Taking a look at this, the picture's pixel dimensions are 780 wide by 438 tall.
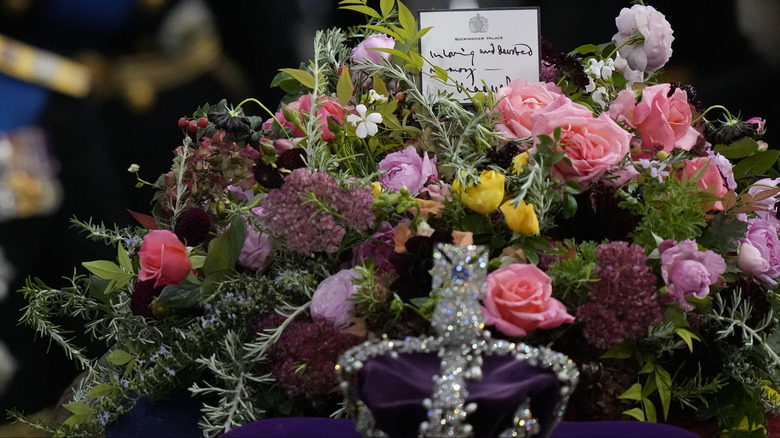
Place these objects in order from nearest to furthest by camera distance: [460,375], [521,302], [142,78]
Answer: [460,375] → [521,302] → [142,78]

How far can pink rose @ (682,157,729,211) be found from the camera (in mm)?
935

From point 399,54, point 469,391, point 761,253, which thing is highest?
point 399,54

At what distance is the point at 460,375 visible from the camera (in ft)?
1.88

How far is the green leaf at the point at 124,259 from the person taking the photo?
3.15 ft

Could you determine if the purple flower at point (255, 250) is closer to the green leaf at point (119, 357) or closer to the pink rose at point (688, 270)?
the green leaf at point (119, 357)

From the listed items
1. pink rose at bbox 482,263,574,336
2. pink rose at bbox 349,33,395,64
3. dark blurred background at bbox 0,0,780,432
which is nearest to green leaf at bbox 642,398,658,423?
pink rose at bbox 482,263,574,336

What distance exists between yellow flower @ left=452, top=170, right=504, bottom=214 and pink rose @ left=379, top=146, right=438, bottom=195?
100 mm

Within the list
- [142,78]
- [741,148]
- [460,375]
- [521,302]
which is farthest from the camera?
[142,78]

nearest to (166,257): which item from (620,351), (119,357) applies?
(119,357)

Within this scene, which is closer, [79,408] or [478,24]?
[79,408]

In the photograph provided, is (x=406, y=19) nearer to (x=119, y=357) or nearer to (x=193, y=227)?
(x=193, y=227)

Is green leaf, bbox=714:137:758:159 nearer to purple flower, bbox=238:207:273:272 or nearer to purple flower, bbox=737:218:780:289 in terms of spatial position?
purple flower, bbox=737:218:780:289

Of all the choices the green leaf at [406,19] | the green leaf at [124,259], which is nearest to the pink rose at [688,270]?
the green leaf at [406,19]

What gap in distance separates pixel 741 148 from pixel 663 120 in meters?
0.15
